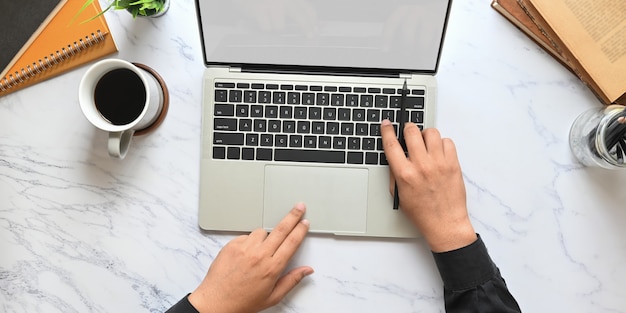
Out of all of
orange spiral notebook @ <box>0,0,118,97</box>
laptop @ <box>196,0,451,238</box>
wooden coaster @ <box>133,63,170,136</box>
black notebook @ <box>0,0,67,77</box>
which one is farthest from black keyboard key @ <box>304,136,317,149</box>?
black notebook @ <box>0,0,67,77</box>

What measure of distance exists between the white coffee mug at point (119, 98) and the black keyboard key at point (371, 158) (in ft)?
1.05

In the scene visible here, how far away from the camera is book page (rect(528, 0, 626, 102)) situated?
79 centimetres

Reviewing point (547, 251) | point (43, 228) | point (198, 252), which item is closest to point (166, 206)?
point (198, 252)

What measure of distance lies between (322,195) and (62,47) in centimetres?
46

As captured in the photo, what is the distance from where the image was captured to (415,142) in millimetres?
776

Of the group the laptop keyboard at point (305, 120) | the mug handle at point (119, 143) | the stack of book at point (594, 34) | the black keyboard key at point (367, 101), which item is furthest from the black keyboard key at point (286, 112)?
the stack of book at point (594, 34)

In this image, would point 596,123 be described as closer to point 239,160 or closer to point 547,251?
point 547,251

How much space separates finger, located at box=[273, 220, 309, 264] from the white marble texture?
36mm

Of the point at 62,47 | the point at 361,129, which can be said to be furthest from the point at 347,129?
the point at 62,47

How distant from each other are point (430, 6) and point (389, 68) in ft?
0.37

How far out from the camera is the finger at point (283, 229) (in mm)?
787

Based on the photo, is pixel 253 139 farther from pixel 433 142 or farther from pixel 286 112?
pixel 433 142

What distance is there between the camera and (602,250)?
0.82 meters

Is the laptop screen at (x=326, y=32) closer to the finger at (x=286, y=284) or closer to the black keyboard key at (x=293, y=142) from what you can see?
the black keyboard key at (x=293, y=142)
